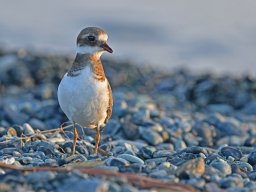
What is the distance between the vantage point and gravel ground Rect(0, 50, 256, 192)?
5.46 meters

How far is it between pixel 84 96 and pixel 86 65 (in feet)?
1.06

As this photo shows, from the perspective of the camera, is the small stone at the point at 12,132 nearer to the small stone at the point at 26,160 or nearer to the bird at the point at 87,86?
the bird at the point at 87,86

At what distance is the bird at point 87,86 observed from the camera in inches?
272

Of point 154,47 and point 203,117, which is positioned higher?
point 154,47

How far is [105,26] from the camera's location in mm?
22391

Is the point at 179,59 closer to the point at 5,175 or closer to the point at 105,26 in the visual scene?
the point at 105,26

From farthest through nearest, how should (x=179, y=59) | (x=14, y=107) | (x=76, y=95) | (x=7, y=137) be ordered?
(x=179, y=59), (x=14, y=107), (x=7, y=137), (x=76, y=95)

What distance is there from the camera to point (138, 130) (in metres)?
9.71

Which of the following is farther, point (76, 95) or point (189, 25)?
point (189, 25)

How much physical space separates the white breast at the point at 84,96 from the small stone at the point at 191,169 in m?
1.57

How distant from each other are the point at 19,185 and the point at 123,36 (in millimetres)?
17115

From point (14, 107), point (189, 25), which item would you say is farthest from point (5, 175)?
point (189, 25)

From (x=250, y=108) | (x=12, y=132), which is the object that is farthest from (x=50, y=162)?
(x=250, y=108)

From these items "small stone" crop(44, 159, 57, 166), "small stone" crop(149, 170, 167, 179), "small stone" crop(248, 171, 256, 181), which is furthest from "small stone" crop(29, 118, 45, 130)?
"small stone" crop(149, 170, 167, 179)
